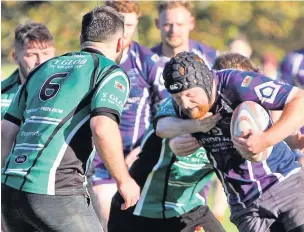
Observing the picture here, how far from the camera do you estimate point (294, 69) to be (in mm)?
9961

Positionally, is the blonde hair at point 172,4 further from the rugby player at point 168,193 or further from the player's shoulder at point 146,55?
the rugby player at point 168,193

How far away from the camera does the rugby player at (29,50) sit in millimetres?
7746

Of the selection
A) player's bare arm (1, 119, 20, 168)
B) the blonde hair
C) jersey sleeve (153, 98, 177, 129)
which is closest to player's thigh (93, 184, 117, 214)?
jersey sleeve (153, 98, 177, 129)

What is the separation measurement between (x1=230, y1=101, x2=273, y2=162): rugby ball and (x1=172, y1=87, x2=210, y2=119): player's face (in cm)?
20

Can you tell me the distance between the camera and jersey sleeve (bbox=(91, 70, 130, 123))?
202 inches

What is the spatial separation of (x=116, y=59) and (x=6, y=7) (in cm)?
2011

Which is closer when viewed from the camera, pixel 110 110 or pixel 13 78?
pixel 110 110

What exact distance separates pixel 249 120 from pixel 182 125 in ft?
1.83

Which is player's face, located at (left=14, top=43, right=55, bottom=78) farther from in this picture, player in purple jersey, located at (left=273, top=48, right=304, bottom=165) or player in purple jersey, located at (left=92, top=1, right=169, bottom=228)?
player in purple jersey, located at (left=273, top=48, right=304, bottom=165)

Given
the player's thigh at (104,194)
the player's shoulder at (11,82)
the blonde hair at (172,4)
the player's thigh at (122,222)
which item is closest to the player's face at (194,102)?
the player's thigh at (122,222)

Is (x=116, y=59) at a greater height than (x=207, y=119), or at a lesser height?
greater

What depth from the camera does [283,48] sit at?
2820 centimetres

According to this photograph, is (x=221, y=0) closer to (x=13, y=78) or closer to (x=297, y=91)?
(x=13, y=78)

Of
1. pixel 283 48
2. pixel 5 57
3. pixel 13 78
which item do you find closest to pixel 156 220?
pixel 13 78
